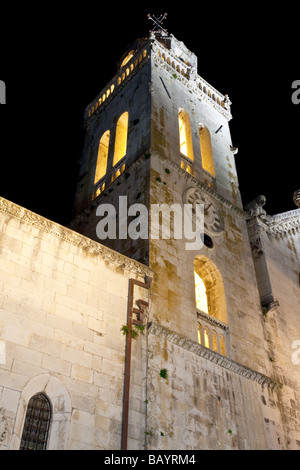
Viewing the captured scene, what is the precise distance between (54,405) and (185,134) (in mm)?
15086

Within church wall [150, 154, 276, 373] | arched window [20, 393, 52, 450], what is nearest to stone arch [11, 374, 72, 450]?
arched window [20, 393, 52, 450]

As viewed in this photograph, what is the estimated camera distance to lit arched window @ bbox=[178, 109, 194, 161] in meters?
21.9

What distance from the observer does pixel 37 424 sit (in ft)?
35.2

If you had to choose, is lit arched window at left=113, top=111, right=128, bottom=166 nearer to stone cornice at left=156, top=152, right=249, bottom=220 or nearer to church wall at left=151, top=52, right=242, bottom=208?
church wall at left=151, top=52, right=242, bottom=208

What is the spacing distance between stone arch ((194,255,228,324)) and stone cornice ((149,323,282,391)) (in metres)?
1.82

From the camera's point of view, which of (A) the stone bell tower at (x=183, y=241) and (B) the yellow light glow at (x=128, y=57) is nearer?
(A) the stone bell tower at (x=183, y=241)

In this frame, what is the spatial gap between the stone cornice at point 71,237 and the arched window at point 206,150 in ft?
28.5

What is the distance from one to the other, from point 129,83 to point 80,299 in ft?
48.9

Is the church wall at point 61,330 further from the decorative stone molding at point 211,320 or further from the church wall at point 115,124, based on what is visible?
the church wall at point 115,124

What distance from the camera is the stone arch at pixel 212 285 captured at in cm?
1666

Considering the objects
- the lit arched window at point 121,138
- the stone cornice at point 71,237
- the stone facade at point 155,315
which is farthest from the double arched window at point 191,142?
the stone cornice at point 71,237

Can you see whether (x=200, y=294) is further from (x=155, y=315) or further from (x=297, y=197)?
(x=297, y=197)

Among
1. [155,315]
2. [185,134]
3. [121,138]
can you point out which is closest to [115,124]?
[121,138]

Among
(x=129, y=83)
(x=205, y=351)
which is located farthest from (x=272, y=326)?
(x=129, y=83)
